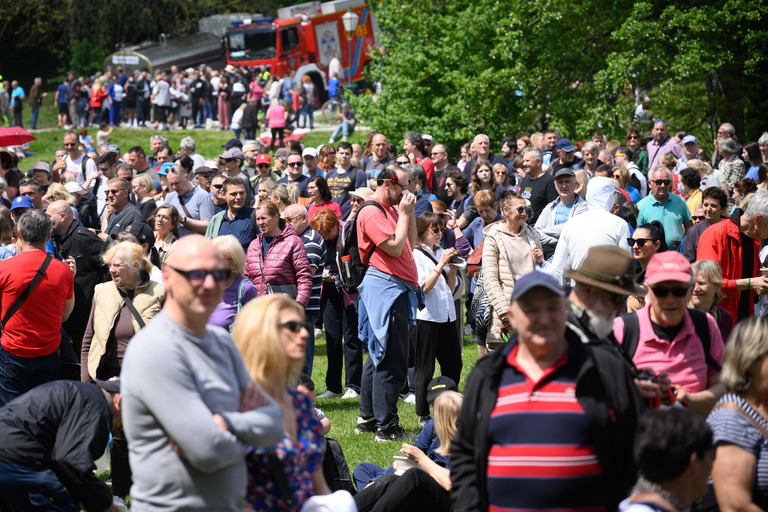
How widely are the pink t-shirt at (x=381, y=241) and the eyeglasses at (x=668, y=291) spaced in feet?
11.9

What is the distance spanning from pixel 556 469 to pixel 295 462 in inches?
40.2

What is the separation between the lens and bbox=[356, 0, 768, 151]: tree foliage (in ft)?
55.9

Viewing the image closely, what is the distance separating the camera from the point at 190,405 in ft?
11.0

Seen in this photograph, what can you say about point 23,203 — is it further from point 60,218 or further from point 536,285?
point 536,285

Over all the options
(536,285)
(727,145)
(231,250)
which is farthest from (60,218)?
(727,145)

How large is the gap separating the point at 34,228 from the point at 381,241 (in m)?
2.67

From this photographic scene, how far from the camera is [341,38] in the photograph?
38.8 meters

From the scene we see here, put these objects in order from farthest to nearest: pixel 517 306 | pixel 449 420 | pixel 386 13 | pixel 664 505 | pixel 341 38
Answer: pixel 341 38, pixel 386 13, pixel 449 420, pixel 517 306, pixel 664 505

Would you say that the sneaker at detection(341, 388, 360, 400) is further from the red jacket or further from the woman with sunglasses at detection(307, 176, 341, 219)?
the red jacket

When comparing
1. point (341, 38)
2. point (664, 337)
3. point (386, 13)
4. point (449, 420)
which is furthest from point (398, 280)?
point (341, 38)

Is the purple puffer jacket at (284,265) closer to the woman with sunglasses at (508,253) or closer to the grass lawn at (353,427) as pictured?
the grass lawn at (353,427)

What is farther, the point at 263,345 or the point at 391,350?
the point at 391,350

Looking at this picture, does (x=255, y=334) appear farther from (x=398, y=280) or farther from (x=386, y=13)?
(x=386, y=13)

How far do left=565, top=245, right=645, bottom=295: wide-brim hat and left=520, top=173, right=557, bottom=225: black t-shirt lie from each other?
777cm
